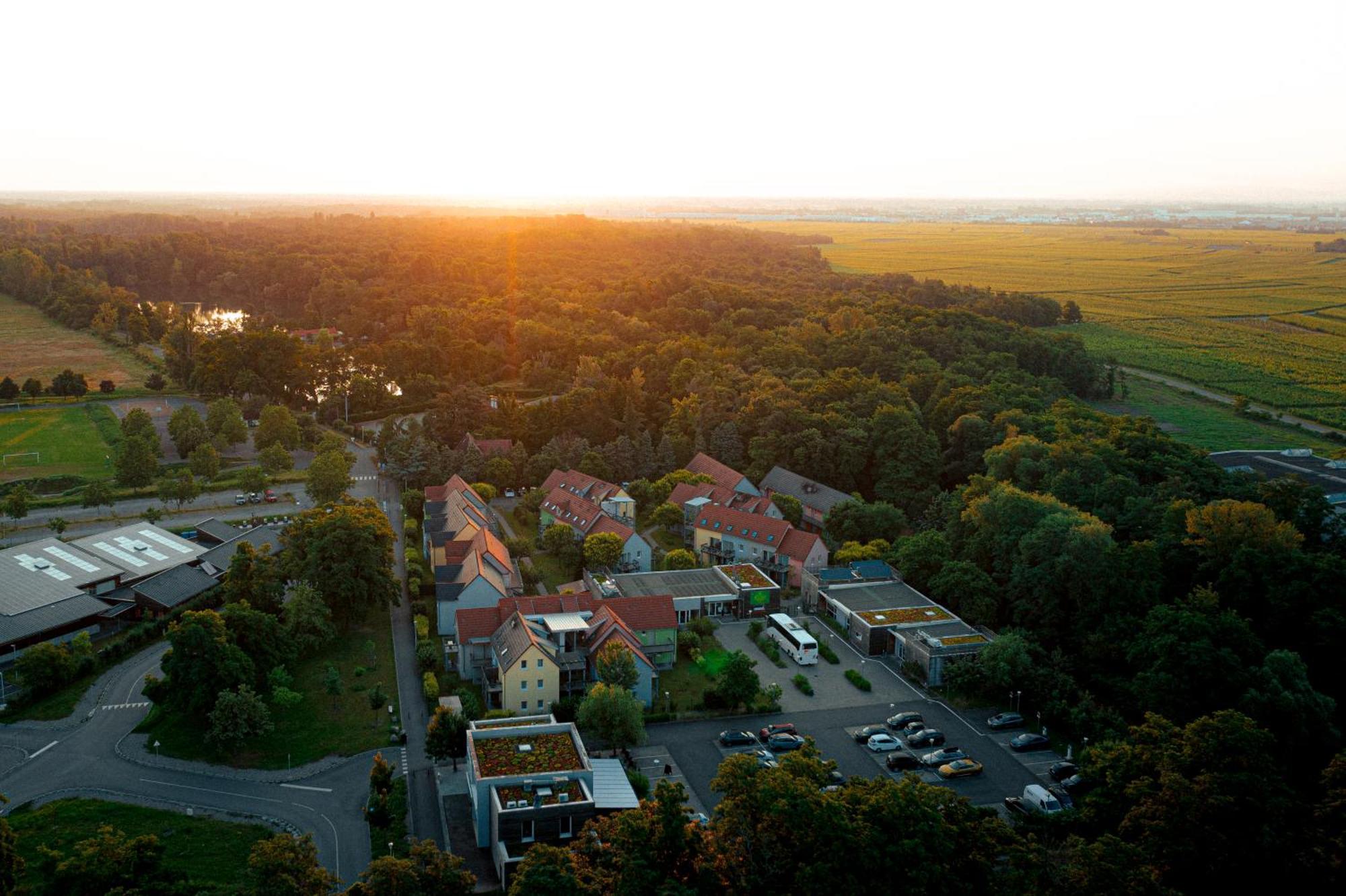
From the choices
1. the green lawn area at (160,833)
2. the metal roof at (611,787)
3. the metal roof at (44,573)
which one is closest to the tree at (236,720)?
the green lawn area at (160,833)

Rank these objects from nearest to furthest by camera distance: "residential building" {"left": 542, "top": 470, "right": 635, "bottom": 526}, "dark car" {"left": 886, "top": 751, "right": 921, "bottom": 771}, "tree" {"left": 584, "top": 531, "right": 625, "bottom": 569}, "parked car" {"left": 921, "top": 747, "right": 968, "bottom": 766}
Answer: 1. "dark car" {"left": 886, "top": 751, "right": 921, "bottom": 771}
2. "parked car" {"left": 921, "top": 747, "right": 968, "bottom": 766}
3. "tree" {"left": 584, "top": 531, "right": 625, "bottom": 569}
4. "residential building" {"left": 542, "top": 470, "right": 635, "bottom": 526}

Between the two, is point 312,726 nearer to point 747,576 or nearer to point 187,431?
point 747,576

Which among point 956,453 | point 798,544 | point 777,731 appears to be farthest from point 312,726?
point 956,453

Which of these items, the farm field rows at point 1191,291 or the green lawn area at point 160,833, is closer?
the green lawn area at point 160,833

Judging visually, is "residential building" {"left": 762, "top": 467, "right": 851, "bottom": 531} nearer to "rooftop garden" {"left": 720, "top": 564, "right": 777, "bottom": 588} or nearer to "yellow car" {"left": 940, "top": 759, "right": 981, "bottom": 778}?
"rooftop garden" {"left": 720, "top": 564, "right": 777, "bottom": 588}

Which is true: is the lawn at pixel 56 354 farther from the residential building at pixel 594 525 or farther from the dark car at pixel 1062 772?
the dark car at pixel 1062 772

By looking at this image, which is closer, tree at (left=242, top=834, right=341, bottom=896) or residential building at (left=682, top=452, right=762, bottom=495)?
tree at (left=242, top=834, right=341, bottom=896)

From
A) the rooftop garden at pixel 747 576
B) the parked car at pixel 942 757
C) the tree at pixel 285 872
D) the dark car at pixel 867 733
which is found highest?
the tree at pixel 285 872

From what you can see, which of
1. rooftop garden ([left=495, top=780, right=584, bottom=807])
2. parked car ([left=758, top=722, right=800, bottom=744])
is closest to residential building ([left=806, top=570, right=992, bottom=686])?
parked car ([left=758, top=722, right=800, bottom=744])
